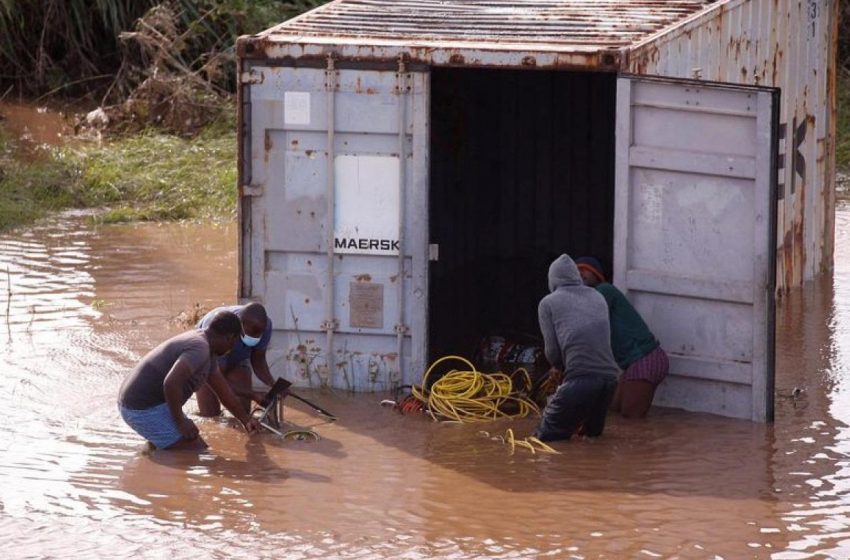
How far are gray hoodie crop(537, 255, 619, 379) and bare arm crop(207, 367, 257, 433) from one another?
189cm

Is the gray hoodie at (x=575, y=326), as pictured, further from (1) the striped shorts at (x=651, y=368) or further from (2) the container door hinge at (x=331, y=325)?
(2) the container door hinge at (x=331, y=325)

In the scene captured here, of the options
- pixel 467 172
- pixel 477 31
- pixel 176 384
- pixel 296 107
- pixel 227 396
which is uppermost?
pixel 477 31

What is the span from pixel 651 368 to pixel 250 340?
2.54 m

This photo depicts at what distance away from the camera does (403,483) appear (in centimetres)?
857

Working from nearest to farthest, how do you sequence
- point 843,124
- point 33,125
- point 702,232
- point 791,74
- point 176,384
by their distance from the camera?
point 176,384, point 702,232, point 791,74, point 33,125, point 843,124

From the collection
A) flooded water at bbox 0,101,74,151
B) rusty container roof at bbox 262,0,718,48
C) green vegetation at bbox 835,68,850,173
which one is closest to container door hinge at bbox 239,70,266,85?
rusty container roof at bbox 262,0,718,48

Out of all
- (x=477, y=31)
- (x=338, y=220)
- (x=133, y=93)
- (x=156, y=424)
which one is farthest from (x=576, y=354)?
(x=133, y=93)

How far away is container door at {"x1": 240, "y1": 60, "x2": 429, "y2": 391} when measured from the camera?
33.1ft

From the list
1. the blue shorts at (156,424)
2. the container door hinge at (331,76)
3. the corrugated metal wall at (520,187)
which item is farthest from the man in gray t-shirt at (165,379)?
the corrugated metal wall at (520,187)

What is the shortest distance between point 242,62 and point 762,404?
4027 millimetres

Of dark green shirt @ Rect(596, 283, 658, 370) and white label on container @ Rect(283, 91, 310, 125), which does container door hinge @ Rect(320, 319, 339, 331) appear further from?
dark green shirt @ Rect(596, 283, 658, 370)

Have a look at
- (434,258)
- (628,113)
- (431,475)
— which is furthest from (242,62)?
(431,475)

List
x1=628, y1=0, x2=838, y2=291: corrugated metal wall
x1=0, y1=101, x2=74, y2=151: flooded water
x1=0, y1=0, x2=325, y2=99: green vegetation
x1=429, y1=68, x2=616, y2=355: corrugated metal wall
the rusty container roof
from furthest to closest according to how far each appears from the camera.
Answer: x1=0, y1=0, x2=325, y2=99: green vegetation < x1=0, y1=101, x2=74, y2=151: flooded water < x1=429, y1=68, x2=616, y2=355: corrugated metal wall < x1=628, y1=0, x2=838, y2=291: corrugated metal wall < the rusty container roof

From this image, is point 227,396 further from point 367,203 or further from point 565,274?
point 565,274
